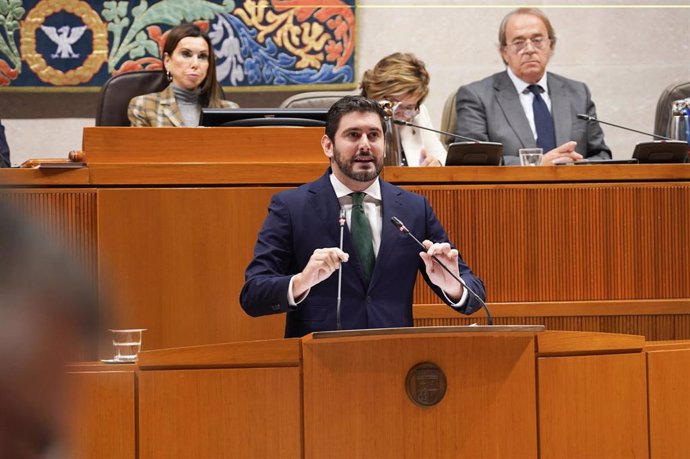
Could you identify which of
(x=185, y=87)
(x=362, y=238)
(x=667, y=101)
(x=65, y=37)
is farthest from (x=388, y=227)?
Result: (x=65, y=37)

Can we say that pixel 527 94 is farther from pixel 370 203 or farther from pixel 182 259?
pixel 182 259

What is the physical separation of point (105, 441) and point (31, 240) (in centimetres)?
153

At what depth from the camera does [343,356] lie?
1831 millimetres

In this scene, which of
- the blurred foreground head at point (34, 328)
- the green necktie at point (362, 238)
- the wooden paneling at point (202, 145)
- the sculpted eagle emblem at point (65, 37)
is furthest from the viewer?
the sculpted eagle emblem at point (65, 37)

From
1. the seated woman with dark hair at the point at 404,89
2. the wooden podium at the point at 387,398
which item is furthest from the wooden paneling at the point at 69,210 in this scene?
the seated woman with dark hair at the point at 404,89

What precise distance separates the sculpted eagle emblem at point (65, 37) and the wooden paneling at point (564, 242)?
2.58 metres

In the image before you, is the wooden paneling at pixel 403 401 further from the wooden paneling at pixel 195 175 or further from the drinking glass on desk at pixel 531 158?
the drinking glass on desk at pixel 531 158

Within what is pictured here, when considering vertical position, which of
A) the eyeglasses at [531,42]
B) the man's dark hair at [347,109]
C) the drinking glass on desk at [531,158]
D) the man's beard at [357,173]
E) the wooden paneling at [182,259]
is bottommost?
the wooden paneling at [182,259]

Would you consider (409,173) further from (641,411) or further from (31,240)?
(31,240)

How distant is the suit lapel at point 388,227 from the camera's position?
2.47 meters

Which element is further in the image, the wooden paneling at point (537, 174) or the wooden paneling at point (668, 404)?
the wooden paneling at point (537, 174)

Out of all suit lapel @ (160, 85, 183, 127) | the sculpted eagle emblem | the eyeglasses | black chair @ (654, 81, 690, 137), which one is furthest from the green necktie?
the sculpted eagle emblem

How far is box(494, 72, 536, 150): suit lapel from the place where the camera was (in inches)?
148

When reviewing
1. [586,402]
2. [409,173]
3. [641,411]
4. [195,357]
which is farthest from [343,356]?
[409,173]
